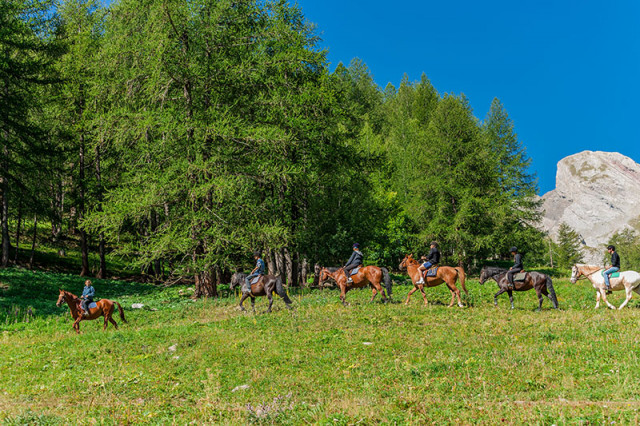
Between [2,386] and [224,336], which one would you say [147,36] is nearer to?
[224,336]

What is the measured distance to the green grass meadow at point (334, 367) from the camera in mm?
7871

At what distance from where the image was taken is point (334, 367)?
10938 mm

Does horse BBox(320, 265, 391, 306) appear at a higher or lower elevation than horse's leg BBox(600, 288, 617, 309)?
higher

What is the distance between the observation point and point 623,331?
12.6 m

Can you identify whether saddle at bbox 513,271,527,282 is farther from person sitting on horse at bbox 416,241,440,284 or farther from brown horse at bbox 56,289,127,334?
brown horse at bbox 56,289,127,334

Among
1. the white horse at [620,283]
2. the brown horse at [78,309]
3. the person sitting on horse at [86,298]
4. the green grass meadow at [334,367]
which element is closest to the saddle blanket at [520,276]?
the green grass meadow at [334,367]

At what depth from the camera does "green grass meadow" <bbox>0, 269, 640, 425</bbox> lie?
787cm

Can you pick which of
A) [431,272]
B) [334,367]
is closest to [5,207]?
[431,272]

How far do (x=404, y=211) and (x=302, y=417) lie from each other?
33.3 meters

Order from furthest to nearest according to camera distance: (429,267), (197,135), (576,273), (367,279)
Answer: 1. (197,135)
2. (576,273)
3. (367,279)
4. (429,267)

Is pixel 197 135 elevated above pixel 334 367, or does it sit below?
above

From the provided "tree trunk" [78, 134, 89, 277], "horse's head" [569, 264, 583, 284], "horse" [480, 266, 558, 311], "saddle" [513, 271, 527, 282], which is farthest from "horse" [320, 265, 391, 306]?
"tree trunk" [78, 134, 89, 277]

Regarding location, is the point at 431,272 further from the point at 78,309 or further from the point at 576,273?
the point at 78,309

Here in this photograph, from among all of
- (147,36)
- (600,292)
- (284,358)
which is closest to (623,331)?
(600,292)
